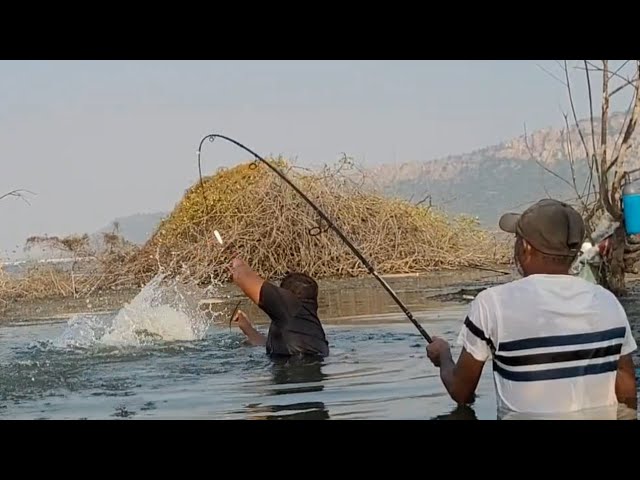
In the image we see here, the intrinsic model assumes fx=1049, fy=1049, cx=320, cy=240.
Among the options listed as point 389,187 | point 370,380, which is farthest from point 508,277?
point 370,380

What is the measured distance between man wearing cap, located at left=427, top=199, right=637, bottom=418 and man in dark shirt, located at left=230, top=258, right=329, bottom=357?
12.4ft

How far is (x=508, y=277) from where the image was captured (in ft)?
54.5

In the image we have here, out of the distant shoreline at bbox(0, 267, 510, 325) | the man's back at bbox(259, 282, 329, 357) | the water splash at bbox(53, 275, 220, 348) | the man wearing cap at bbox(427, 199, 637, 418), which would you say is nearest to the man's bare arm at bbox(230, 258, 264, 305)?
the man's back at bbox(259, 282, 329, 357)

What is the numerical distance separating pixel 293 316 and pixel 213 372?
81 centimetres

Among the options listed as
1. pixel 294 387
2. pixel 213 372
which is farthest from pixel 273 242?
pixel 294 387

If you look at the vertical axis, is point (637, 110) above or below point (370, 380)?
above

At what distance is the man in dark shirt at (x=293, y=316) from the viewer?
794cm

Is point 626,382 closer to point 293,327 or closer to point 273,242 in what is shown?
point 293,327

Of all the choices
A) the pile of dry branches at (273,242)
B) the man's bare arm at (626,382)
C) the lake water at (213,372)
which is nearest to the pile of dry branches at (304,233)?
the pile of dry branches at (273,242)

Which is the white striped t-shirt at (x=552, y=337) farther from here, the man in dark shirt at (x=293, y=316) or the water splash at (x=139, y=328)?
the water splash at (x=139, y=328)

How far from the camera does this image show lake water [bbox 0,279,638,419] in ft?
21.5

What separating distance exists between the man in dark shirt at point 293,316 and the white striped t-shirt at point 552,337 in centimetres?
390
